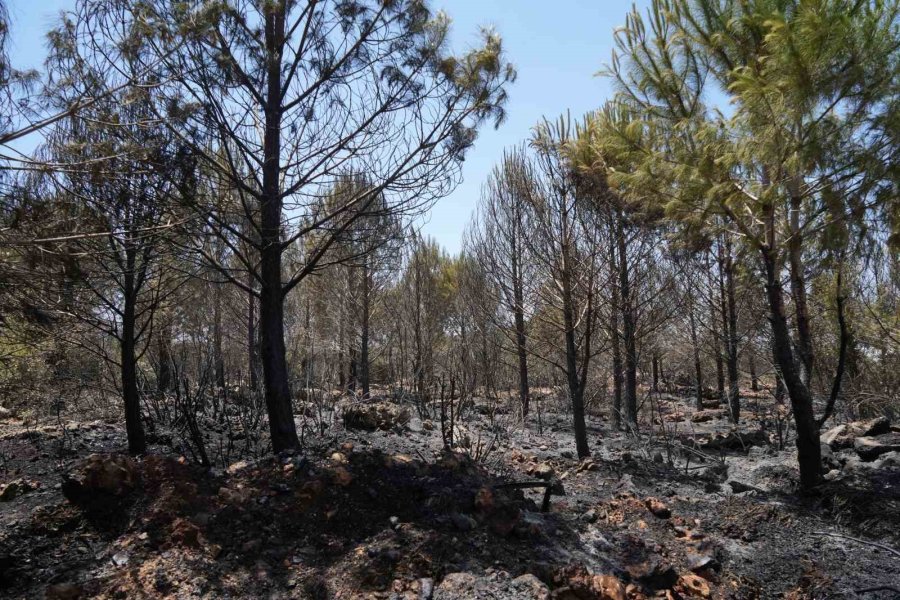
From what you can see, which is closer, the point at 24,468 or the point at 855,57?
the point at 855,57

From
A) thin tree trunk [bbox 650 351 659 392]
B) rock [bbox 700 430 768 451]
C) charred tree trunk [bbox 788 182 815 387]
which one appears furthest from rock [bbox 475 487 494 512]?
thin tree trunk [bbox 650 351 659 392]

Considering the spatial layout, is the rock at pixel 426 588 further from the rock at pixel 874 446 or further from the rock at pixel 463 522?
the rock at pixel 874 446

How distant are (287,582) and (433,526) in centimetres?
101

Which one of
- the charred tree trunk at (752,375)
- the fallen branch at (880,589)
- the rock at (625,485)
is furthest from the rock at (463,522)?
the charred tree trunk at (752,375)

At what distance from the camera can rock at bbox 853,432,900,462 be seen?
6.42 meters

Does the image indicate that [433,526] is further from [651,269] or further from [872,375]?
[872,375]

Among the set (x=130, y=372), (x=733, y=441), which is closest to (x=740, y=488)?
(x=733, y=441)

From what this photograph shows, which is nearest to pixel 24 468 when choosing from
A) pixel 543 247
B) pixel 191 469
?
pixel 191 469

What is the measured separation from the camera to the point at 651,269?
9562 millimetres

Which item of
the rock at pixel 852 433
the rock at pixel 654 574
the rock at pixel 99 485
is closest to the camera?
the rock at pixel 654 574

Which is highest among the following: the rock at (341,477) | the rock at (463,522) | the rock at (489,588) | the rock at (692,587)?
Answer: the rock at (341,477)

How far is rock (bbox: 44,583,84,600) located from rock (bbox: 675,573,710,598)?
3.43 meters

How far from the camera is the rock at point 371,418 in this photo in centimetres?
801

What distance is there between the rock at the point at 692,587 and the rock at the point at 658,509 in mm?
1044
